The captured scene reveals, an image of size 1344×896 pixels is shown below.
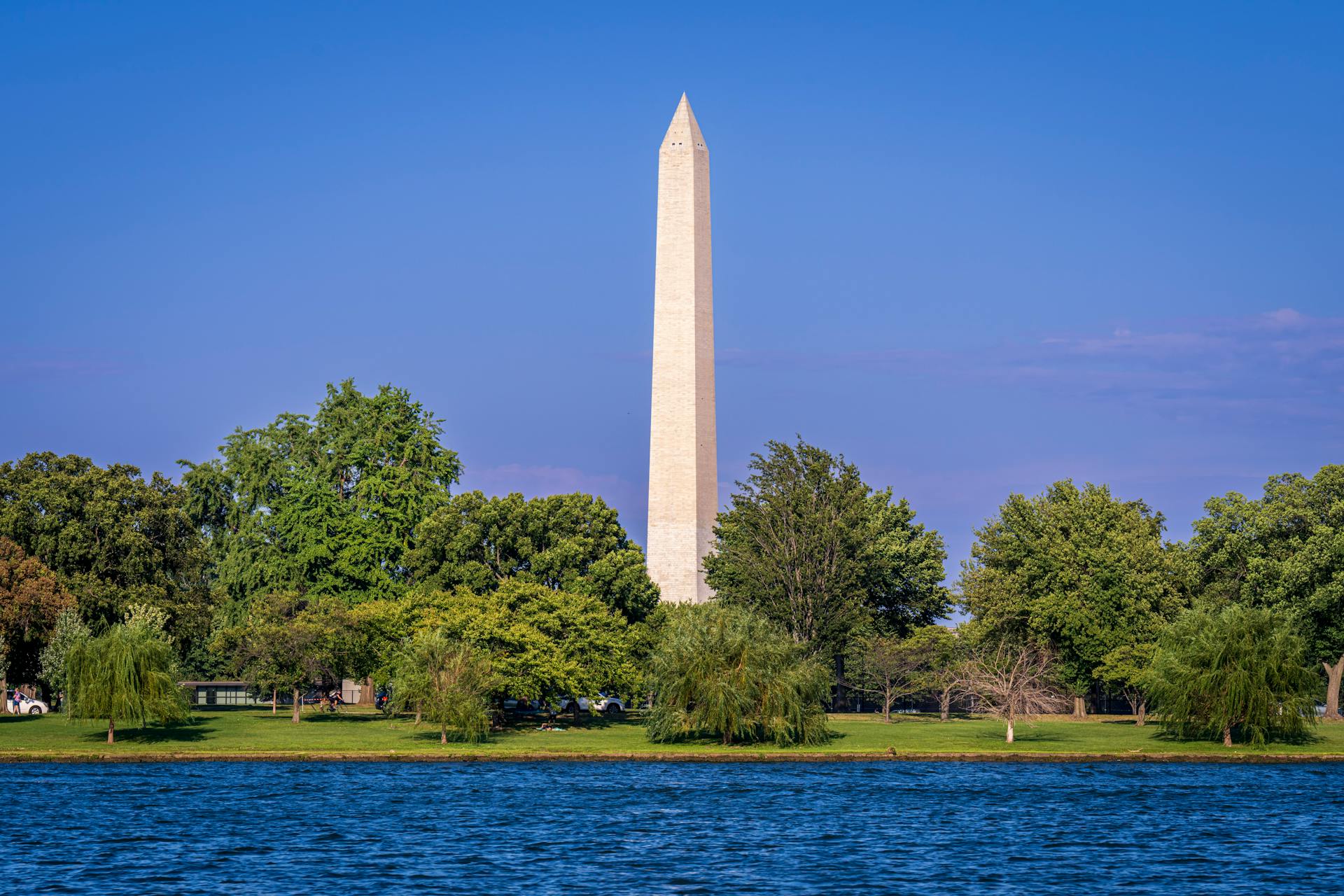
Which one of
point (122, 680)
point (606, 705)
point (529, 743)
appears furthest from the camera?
point (606, 705)

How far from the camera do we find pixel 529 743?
194 feet

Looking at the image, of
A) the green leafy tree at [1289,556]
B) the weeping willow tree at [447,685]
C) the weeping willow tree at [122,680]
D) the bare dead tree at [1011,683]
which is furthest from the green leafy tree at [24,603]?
the green leafy tree at [1289,556]

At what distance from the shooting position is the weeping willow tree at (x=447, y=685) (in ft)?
190

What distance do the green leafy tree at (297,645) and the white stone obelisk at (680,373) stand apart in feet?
59.2

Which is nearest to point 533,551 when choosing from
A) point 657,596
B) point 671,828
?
point 657,596

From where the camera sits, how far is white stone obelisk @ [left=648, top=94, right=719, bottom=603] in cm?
8038

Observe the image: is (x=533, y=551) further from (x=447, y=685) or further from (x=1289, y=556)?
(x=1289, y=556)

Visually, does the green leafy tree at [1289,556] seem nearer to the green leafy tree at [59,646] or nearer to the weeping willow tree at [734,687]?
the weeping willow tree at [734,687]

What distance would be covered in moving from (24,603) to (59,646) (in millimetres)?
2992

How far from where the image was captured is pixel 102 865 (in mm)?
33219

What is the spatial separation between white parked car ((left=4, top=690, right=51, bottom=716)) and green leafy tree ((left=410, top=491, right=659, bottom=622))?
18993 millimetres

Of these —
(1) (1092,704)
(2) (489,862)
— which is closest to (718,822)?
(2) (489,862)

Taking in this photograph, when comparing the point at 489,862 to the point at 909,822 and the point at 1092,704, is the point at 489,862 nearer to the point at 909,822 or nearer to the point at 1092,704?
the point at 909,822

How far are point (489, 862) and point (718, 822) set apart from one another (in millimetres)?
8183
